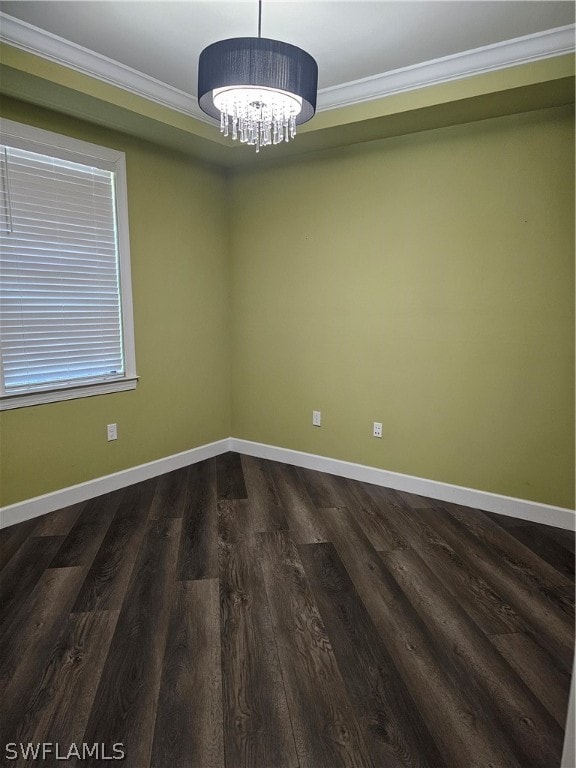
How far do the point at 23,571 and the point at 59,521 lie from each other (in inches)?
22.9

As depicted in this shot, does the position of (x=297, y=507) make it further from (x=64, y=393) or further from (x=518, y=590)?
(x=64, y=393)

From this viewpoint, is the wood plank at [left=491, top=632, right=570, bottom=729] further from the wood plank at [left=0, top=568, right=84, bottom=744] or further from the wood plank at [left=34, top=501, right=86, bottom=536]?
the wood plank at [left=34, top=501, right=86, bottom=536]

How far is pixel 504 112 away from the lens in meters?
2.91

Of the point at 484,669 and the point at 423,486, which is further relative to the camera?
the point at 423,486

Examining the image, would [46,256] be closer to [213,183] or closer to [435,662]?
[213,183]

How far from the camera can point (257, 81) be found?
1862mm

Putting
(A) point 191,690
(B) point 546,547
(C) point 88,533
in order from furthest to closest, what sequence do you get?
1. (C) point 88,533
2. (B) point 546,547
3. (A) point 191,690

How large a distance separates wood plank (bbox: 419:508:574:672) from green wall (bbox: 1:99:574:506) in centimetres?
54

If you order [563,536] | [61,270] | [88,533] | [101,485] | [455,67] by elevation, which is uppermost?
[455,67]

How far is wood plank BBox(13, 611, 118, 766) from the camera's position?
1601mm

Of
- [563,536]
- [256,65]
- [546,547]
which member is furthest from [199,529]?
[256,65]

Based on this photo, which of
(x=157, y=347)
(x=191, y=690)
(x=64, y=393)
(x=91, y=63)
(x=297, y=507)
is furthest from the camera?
(x=157, y=347)

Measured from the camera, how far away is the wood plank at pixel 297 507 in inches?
116

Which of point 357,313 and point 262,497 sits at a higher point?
point 357,313
